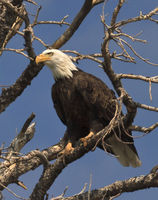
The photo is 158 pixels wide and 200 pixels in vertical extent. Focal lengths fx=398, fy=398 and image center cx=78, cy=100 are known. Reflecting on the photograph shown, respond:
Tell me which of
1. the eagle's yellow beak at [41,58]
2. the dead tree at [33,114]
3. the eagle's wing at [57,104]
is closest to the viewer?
the dead tree at [33,114]

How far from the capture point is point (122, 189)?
228 inches

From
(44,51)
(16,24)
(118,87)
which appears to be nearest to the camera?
(118,87)

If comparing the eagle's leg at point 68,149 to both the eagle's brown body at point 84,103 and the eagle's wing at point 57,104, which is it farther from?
the eagle's wing at point 57,104

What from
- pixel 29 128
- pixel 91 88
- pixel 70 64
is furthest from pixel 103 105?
pixel 29 128

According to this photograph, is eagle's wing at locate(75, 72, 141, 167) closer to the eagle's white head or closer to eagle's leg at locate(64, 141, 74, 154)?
the eagle's white head

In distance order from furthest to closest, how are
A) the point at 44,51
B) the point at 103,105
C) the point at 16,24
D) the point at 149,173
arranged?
the point at 16,24 < the point at 44,51 < the point at 103,105 < the point at 149,173

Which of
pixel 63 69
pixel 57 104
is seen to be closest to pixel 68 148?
pixel 57 104

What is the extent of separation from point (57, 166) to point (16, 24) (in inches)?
133

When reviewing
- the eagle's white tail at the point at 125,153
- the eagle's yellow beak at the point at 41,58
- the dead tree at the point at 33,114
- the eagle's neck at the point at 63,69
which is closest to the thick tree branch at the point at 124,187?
the dead tree at the point at 33,114

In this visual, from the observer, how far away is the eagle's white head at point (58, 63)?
7.40m

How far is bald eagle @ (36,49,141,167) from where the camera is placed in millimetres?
6758

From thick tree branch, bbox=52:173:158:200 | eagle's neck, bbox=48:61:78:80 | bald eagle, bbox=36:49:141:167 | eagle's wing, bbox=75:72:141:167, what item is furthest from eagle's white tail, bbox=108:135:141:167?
thick tree branch, bbox=52:173:158:200

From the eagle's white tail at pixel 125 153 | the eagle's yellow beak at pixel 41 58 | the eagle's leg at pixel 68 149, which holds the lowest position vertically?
the eagle's white tail at pixel 125 153

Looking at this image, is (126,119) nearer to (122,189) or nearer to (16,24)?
(122,189)
